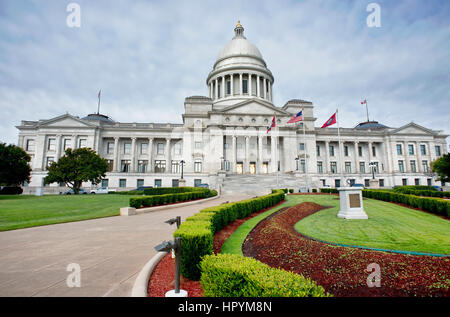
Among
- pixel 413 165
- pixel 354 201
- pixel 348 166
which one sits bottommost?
pixel 354 201

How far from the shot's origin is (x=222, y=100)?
58.5 m

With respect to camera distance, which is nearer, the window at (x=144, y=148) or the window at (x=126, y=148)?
the window at (x=126, y=148)

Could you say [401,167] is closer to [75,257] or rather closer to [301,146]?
[301,146]

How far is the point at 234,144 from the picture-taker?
4794 cm

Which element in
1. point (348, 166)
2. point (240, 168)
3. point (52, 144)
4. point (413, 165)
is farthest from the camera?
point (348, 166)

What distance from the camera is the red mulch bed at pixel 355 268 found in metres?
3.48

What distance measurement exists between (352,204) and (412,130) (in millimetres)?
63548

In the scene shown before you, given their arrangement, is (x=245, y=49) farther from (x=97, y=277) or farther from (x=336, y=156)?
(x=97, y=277)

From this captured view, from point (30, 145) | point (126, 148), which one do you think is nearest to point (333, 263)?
point (126, 148)

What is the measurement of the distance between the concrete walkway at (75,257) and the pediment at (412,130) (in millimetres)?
68009

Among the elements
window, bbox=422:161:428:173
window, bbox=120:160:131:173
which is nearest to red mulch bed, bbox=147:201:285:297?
window, bbox=120:160:131:173

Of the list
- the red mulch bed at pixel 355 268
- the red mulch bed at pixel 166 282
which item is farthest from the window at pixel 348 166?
the red mulch bed at pixel 166 282

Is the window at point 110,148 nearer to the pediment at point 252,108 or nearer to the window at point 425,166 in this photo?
the pediment at point 252,108

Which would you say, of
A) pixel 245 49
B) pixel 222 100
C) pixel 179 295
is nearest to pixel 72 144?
pixel 222 100
